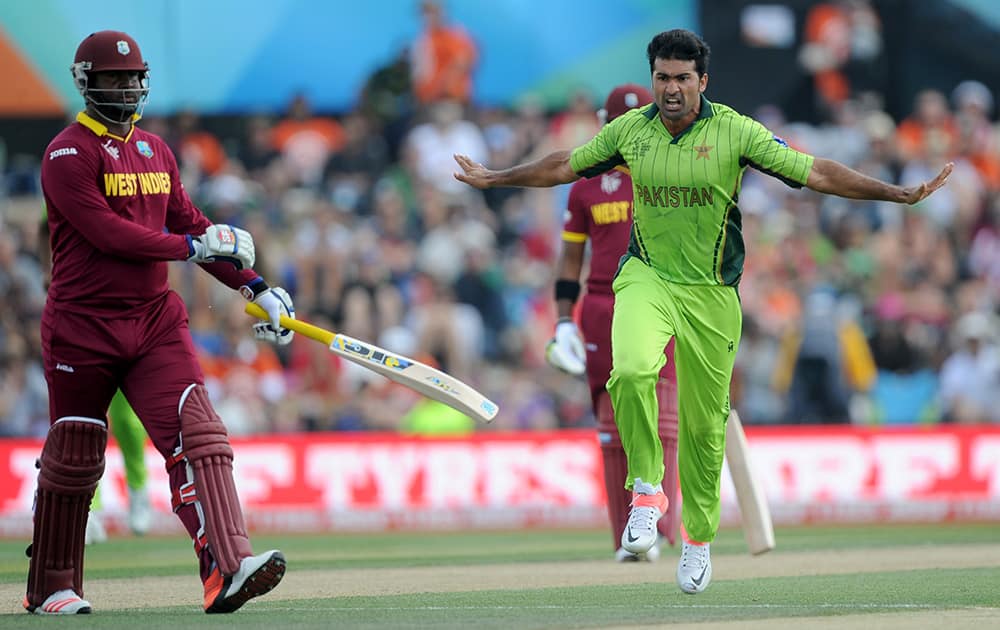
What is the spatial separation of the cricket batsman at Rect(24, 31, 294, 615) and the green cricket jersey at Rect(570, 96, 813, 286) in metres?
1.78

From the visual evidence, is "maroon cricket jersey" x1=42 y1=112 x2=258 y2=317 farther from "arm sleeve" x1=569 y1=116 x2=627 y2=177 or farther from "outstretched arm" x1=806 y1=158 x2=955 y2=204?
"outstretched arm" x1=806 y1=158 x2=955 y2=204

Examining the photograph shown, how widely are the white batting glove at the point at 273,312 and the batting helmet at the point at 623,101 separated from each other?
9.82 feet

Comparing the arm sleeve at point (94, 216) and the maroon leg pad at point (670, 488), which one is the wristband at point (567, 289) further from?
the arm sleeve at point (94, 216)

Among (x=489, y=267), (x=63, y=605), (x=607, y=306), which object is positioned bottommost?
(x=63, y=605)

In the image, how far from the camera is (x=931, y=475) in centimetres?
1577

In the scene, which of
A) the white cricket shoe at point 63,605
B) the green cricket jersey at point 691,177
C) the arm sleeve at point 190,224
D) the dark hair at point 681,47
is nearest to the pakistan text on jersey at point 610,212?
the green cricket jersey at point 691,177

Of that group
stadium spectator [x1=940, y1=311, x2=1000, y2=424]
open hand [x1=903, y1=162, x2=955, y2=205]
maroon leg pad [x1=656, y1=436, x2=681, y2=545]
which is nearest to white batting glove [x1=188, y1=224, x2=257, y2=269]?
open hand [x1=903, y1=162, x2=955, y2=205]

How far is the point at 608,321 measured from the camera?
10.2 metres

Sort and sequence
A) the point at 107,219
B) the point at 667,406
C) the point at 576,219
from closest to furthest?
the point at 107,219 < the point at 667,406 < the point at 576,219

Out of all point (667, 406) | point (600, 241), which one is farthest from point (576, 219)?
point (667, 406)

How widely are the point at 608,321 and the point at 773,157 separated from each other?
9.32ft

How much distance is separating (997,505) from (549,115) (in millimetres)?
6792

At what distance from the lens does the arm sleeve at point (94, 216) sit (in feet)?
23.1

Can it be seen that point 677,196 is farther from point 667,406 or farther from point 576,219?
point 576,219
